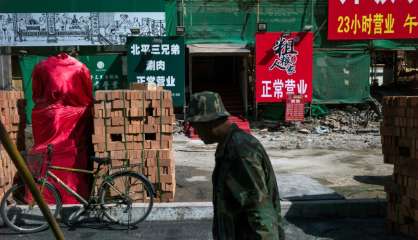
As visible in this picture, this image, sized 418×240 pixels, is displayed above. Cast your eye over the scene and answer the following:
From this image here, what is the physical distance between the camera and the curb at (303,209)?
6.96 metres

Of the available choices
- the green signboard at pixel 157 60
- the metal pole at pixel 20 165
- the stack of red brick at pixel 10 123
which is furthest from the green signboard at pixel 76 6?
the metal pole at pixel 20 165

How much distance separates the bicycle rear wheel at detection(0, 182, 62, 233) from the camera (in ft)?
21.0

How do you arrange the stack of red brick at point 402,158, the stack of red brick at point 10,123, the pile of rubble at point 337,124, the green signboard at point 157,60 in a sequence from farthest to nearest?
the pile of rubble at point 337,124
the green signboard at point 157,60
the stack of red brick at point 10,123
the stack of red brick at point 402,158

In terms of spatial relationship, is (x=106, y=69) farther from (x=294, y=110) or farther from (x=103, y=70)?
(x=294, y=110)

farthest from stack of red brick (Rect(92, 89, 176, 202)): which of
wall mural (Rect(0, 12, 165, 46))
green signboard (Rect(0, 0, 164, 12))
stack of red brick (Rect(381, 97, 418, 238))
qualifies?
green signboard (Rect(0, 0, 164, 12))

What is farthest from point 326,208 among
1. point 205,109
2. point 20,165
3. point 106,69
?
point 106,69

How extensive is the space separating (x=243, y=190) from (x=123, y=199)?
4.39 metres

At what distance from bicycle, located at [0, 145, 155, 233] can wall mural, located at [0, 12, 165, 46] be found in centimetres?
1267

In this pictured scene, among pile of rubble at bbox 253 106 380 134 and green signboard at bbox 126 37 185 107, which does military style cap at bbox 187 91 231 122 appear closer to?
green signboard at bbox 126 37 185 107

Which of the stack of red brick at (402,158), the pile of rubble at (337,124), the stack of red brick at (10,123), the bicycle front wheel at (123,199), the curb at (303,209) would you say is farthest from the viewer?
the pile of rubble at (337,124)

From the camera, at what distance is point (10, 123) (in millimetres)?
7891

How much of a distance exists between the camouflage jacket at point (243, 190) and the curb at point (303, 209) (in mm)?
4308

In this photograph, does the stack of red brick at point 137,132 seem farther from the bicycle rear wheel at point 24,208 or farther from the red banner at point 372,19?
the red banner at point 372,19

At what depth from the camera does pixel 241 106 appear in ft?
66.5
